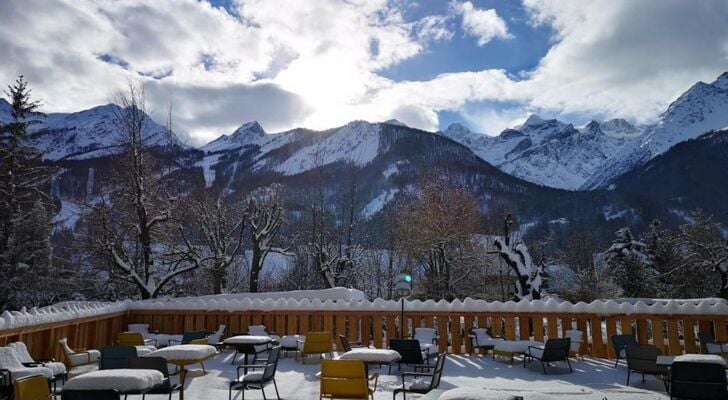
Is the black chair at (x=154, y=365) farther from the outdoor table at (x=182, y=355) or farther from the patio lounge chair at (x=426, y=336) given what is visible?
the patio lounge chair at (x=426, y=336)

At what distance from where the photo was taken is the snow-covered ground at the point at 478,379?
7.22m

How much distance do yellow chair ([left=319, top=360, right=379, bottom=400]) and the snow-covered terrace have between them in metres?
1.48

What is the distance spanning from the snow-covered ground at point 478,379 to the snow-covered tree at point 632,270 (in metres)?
17.5

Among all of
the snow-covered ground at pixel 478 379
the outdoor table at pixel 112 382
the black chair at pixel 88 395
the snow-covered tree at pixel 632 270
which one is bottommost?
the snow-covered ground at pixel 478 379

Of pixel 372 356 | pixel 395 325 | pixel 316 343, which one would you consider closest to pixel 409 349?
pixel 372 356

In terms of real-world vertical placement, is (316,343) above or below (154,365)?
below

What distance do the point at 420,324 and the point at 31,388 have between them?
28.3 ft

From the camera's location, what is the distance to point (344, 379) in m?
5.71

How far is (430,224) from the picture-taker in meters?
21.6

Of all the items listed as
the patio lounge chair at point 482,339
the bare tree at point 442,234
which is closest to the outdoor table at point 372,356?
the patio lounge chair at point 482,339

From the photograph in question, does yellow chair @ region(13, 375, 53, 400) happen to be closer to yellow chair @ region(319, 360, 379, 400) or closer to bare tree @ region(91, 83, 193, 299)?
yellow chair @ region(319, 360, 379, 400)

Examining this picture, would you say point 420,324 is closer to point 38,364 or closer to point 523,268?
point 523,268

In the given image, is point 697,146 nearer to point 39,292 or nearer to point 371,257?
point 371,257

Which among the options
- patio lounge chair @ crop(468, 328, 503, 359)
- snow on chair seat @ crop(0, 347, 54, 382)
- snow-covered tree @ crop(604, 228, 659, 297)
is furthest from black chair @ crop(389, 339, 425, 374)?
snow-covered tree @ crop(604, 228, 659, 297)
